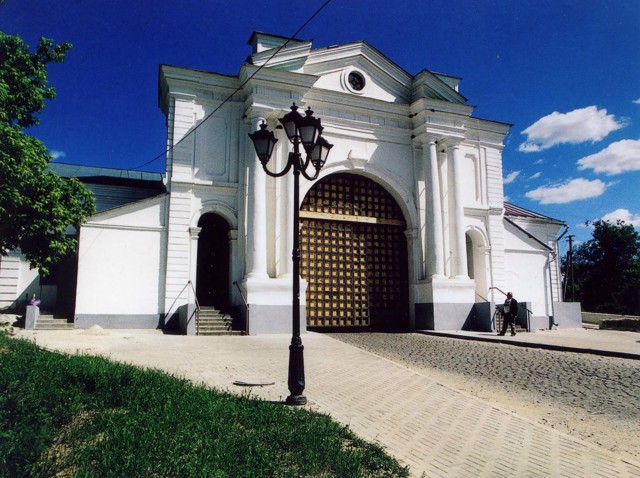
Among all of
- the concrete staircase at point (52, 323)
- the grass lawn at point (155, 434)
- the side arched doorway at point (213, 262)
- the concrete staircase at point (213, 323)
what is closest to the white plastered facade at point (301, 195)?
the concrete staircase at point (52, 323)

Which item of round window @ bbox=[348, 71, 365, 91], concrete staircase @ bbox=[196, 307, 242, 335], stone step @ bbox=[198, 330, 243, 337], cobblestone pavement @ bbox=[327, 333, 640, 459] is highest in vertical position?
round window @ bbox=[348, 71, 365, 91]

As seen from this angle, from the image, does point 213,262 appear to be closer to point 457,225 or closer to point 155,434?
point 457,225

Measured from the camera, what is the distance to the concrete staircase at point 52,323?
14.8m

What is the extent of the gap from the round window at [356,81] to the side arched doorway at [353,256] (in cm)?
358

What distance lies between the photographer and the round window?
1937cm

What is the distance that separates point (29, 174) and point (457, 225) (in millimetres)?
14964

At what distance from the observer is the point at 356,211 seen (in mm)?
19297

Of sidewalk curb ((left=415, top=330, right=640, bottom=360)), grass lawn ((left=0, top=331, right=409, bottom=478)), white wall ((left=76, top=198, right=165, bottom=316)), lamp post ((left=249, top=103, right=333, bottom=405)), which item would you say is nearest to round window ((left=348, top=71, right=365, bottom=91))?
white wall ((left=76, top=198, right=165, bottom=316))

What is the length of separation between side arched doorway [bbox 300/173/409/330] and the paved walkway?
233 inches

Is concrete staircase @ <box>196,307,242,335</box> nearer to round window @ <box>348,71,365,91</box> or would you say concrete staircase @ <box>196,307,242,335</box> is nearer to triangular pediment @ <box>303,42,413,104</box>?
triangular pediment @ <box>303,42,413,104</box>

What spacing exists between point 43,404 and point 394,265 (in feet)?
51.5

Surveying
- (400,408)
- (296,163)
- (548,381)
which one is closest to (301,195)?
(296,163)

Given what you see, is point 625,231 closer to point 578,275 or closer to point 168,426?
point 578,275

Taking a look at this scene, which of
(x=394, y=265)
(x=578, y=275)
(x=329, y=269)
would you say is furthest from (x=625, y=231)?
(x=329, y=269)
